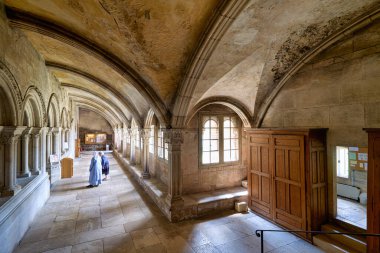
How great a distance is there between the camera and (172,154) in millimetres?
4566

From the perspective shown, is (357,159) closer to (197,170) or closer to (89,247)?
(197,170)

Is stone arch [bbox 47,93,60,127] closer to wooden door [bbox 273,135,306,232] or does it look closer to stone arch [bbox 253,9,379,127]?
stone arch [bbox 253,9,379,127]

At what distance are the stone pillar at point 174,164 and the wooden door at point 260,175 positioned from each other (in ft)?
6.28

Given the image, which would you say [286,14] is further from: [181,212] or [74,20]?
[181,212]

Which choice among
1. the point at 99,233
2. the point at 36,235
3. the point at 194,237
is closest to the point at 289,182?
the point at 194,237

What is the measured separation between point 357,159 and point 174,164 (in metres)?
5.20

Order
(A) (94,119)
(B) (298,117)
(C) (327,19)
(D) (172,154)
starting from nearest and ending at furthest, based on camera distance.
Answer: (C) (327,19) → (B) (298,117) → (D) (172,154) → (A) (94,119)

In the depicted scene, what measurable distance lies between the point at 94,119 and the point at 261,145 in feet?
61.1

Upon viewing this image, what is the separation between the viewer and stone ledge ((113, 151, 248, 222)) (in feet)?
14.5


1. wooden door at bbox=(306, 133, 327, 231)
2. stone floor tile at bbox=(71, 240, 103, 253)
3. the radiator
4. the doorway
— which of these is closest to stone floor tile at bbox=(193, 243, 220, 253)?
stone floor tile at bbox=(71, 240, 103, 253)

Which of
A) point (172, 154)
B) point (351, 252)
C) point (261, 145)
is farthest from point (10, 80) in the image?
point (351, 252)

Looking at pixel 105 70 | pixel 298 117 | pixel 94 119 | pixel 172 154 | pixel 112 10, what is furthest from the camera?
pixel 94 119

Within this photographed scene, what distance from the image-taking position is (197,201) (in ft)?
15.5

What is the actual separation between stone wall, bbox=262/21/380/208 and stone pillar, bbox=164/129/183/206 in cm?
267
